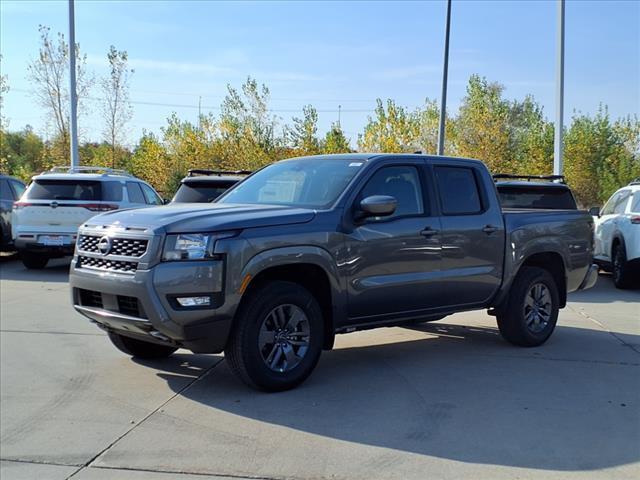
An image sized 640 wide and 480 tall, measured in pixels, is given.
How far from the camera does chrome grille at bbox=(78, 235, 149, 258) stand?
4988mm

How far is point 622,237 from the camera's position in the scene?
459 inches

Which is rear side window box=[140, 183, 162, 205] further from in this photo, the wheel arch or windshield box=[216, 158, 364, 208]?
the wheel arch

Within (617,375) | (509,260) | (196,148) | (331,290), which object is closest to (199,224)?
(331,290)

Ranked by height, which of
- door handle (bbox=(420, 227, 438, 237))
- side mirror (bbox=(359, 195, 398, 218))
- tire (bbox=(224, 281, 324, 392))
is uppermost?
side mirror (bbox=(359, 195, 398, 218))

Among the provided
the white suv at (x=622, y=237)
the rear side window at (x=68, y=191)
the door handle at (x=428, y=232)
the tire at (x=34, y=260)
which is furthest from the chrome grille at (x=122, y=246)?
the white suv at (x=622, y=237)

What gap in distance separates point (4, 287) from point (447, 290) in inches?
318

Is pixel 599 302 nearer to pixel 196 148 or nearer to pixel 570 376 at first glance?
pixel 570 376

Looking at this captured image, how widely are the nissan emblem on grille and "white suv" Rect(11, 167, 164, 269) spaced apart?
7324mm

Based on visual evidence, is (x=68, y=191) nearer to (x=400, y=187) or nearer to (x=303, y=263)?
(x=400, y=187)

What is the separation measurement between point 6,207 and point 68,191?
2709 mm

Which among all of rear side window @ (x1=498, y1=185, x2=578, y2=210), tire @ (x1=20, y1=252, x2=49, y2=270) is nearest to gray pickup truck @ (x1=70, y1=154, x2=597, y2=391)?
rear side window @ (x1=498, y1=185, x2=578, y2=210)

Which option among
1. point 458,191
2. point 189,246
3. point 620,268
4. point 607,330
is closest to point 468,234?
point 458,191

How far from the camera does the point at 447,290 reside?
6.38m

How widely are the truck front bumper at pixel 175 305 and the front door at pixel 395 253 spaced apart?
1.20 m
